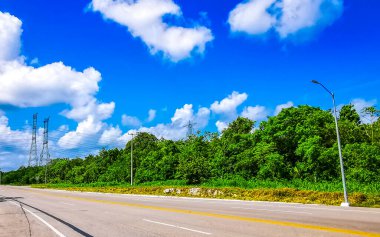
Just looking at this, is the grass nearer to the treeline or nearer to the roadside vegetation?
the roadside vegetation

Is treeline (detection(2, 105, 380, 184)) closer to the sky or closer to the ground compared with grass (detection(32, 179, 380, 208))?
closer to the sky

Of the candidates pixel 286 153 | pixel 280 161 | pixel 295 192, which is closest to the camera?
pixel 295 192

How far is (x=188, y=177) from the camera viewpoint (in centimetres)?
5825

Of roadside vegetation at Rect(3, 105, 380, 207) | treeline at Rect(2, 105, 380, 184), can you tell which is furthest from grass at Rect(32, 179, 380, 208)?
treeline at Rect(2, 105, 380, 184)

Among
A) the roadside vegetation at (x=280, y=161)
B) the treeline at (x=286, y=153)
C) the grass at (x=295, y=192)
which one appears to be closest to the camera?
the grass at (x=295, y=192)

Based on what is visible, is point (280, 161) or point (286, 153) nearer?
point (280, 161)

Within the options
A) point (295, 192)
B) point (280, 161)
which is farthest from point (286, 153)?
point (295, 192)

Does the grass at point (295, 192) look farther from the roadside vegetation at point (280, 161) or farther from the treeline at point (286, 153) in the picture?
the treeline at point (286, 153)

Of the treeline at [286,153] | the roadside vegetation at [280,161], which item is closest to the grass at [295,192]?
the roadside vegetation at [280,161]

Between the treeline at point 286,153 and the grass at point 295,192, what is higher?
the treeline at point 286,153

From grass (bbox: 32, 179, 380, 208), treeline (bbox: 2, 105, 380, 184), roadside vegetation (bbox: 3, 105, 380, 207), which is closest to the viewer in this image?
grass (bbox: 32, 179, 380, 208)

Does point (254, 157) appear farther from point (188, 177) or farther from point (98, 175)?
point (98, 175)

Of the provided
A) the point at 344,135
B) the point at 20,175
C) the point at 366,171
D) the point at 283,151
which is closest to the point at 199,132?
the point at 283,151

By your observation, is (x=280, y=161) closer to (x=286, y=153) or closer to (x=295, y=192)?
(x=286, y=153)
